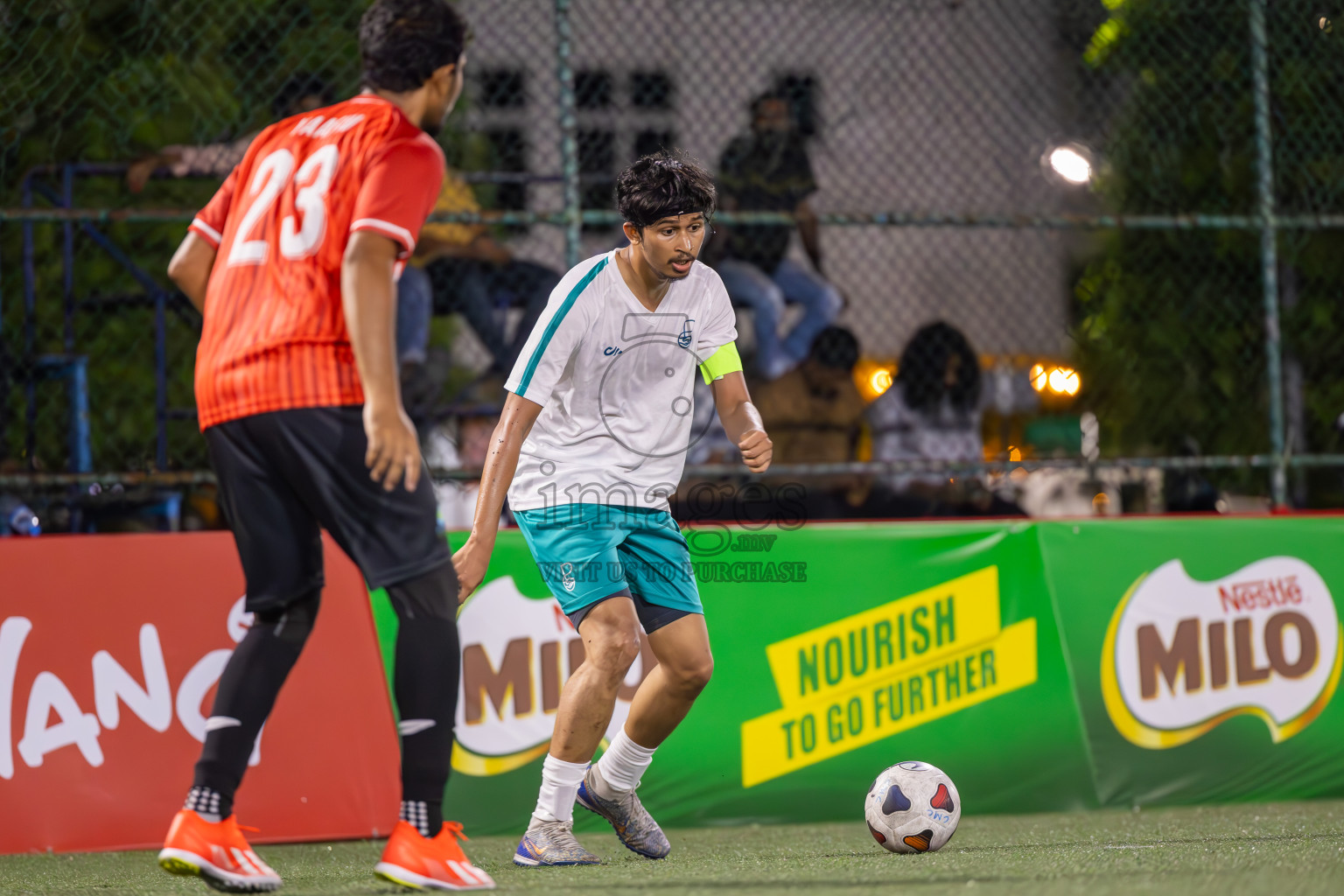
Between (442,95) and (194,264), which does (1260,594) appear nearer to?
(442,95)

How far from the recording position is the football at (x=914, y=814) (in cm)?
411

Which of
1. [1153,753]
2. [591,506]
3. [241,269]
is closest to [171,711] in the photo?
[591,506]

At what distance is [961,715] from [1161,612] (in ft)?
2.98

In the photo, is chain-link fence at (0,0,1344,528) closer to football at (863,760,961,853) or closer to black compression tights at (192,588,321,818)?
football at (863,760,961,853)

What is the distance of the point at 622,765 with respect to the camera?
427cm

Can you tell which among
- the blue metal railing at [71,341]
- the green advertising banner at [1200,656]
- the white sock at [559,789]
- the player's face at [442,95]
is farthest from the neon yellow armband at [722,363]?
the blue metal railing at [71,341]

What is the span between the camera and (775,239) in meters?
7.35

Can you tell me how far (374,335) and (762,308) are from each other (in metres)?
4.29

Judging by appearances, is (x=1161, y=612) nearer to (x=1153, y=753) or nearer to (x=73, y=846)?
(x=1153, y=753)

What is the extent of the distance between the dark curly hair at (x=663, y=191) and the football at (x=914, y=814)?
1.82 metres

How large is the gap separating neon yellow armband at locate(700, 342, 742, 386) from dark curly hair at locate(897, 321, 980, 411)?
110 inches

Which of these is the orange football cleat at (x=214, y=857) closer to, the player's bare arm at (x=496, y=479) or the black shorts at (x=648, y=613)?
the player's bare arm at (x=496, y=479)

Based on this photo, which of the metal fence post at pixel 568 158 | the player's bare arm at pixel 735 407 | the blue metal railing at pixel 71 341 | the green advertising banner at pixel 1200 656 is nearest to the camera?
the player's bare arm at pixel 735 407

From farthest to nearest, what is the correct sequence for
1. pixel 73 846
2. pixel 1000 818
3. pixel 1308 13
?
pixel 1308 13 → pixel 1000 818 → pixel 73 846
